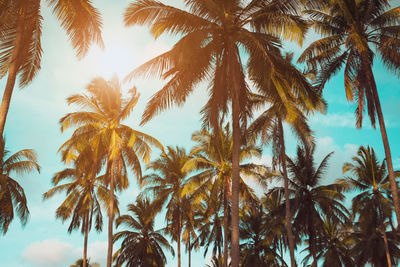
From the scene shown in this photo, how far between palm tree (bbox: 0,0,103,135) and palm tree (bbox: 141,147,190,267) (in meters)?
17.8

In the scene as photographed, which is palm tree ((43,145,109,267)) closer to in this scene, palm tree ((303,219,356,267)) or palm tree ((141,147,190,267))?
palm tree ((141,147,190,267))

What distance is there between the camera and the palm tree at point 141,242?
3052 cm

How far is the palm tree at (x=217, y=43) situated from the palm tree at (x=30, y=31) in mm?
2025

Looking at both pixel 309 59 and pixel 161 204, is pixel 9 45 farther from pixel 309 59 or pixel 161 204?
pixel 161 204

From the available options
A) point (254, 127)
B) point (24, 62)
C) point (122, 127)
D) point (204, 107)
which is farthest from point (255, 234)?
point (24, 62)

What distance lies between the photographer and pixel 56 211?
27562 mm

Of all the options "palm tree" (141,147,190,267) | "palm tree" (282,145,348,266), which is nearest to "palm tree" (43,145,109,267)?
"palm tree" (141,147,190,267)

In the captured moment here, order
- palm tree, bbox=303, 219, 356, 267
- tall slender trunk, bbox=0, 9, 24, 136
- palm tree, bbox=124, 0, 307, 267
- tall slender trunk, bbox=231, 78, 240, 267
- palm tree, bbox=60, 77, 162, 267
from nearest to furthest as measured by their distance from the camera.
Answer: tall slender trunk, bbox=0, 9, 24, 136 < tall slender trunk, bbox=231, 78, 240, 267 < palm tree, bbox=124, 0, 307, 267 < palm tree, bbox=60, 77, 162, 267 < palm tree, bbox=303, 219, 356, 267

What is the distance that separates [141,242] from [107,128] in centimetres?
1482

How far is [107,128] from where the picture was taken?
20.5 metres

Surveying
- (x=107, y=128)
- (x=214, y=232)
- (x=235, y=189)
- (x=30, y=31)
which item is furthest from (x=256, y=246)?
(x=30, y=31)

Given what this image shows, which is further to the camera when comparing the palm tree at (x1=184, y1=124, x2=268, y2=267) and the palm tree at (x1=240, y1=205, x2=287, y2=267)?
the palm tree at (x1=240, y1=205, x2=287, y2=267)

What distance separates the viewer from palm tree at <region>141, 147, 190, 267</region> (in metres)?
27.0

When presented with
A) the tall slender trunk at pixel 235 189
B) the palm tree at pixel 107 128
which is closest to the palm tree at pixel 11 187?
the palm tree at pixel 107 128
